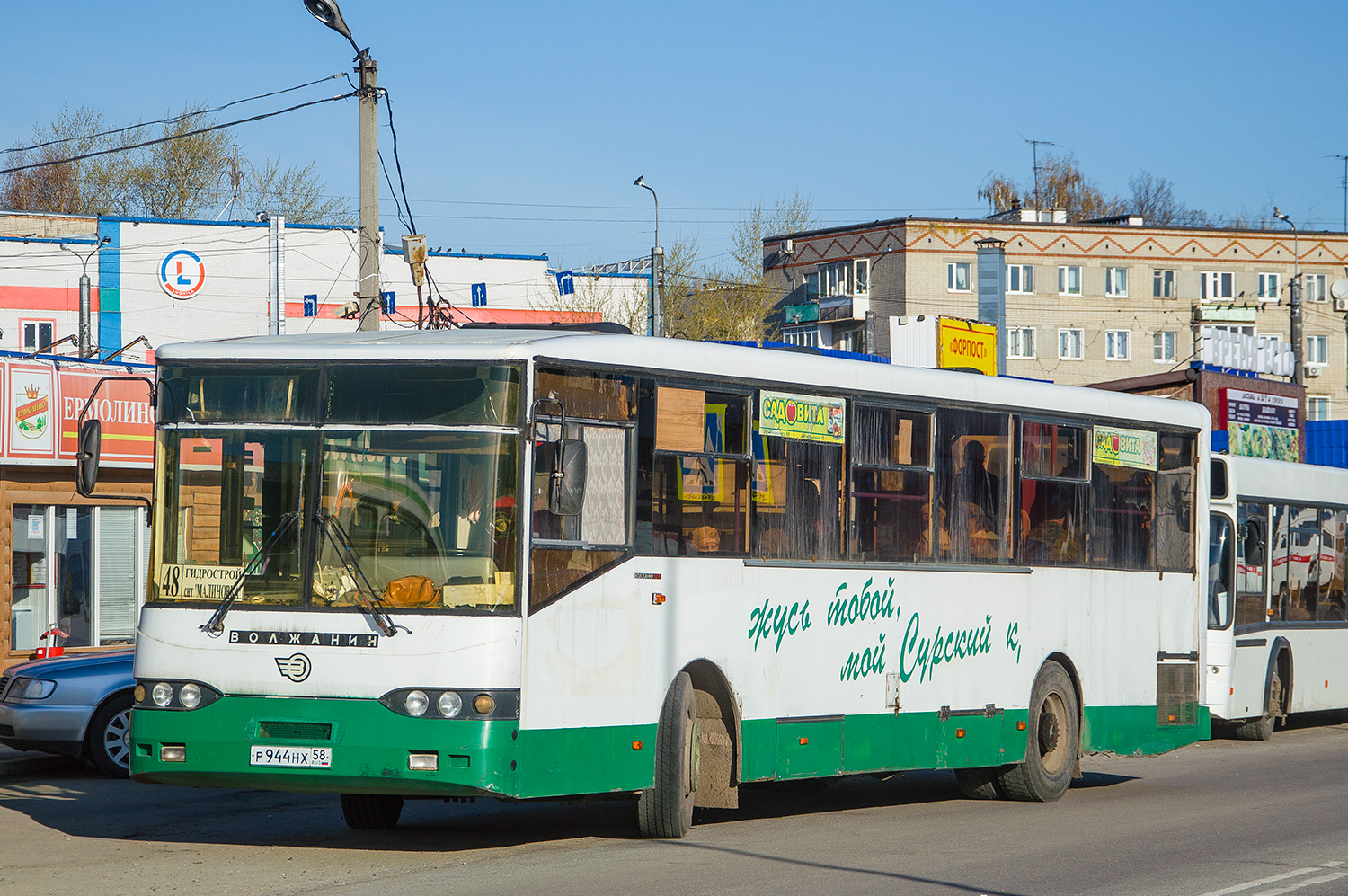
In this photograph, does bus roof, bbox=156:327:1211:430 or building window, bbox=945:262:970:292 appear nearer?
bus roof, bbox=156:327:1211:430

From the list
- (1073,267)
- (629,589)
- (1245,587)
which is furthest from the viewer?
(1073,267)

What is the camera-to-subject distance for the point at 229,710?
8.90 m

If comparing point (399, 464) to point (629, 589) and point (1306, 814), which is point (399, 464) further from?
point (1306, 814)

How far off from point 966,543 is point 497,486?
4692mm

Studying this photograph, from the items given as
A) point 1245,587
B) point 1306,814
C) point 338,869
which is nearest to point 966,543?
point 1306,814

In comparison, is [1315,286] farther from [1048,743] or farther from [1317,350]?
[1048,743]

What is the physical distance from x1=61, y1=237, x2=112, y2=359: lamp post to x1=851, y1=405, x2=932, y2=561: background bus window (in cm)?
3772

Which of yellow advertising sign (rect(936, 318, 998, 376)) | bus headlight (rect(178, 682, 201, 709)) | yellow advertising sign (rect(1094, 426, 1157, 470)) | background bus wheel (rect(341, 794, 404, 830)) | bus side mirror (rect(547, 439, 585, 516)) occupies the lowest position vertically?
background bus wheel (rect(341, 794, 404, 830))

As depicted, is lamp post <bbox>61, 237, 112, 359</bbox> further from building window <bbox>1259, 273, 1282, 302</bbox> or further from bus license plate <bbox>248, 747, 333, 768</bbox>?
building window <bbox>1259, 273, 1282, 302</bbox>

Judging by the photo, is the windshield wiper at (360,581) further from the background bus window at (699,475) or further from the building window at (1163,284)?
the building window at (1163,284)

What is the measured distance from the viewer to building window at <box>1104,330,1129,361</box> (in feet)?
236

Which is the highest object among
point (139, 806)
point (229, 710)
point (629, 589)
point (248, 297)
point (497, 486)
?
point (248, 297)

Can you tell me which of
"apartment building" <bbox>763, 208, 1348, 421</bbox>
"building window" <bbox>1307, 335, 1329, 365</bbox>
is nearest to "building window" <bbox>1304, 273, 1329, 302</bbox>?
"apartment building" <bbox>763, 208, 1348, 421</bbox>

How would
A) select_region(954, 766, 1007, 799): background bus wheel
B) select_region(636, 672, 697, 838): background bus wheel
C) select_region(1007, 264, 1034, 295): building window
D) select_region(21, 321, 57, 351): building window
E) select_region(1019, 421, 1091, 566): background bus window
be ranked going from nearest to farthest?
1. select_region(636, 672, 697, 838): background bus wheel
2. select_region(1019, 421, 1091, 566): background bus window
3. select_region(954, 766, 1007, 799): background bus wheel
4. select_region(21, 321, 57, 351): building window
5. select_region(1007, 264, 1034, 295): building window
